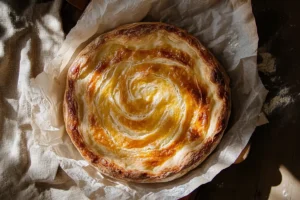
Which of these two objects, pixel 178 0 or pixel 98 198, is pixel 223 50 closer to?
pixel 178 0

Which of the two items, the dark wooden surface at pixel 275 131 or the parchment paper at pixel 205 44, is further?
the dark wooden surface at pixel 275 131

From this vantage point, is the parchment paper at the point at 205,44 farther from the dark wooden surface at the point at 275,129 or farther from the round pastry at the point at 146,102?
the dark wooden surface at the point at 275,129

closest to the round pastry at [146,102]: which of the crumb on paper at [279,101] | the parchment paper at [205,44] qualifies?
the parchment paper at [205,44]

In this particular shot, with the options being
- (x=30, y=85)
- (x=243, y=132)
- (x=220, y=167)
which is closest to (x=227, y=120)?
(x=243, y=132)

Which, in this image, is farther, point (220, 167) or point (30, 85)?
point (30, 85)

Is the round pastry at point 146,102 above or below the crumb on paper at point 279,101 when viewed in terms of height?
above
